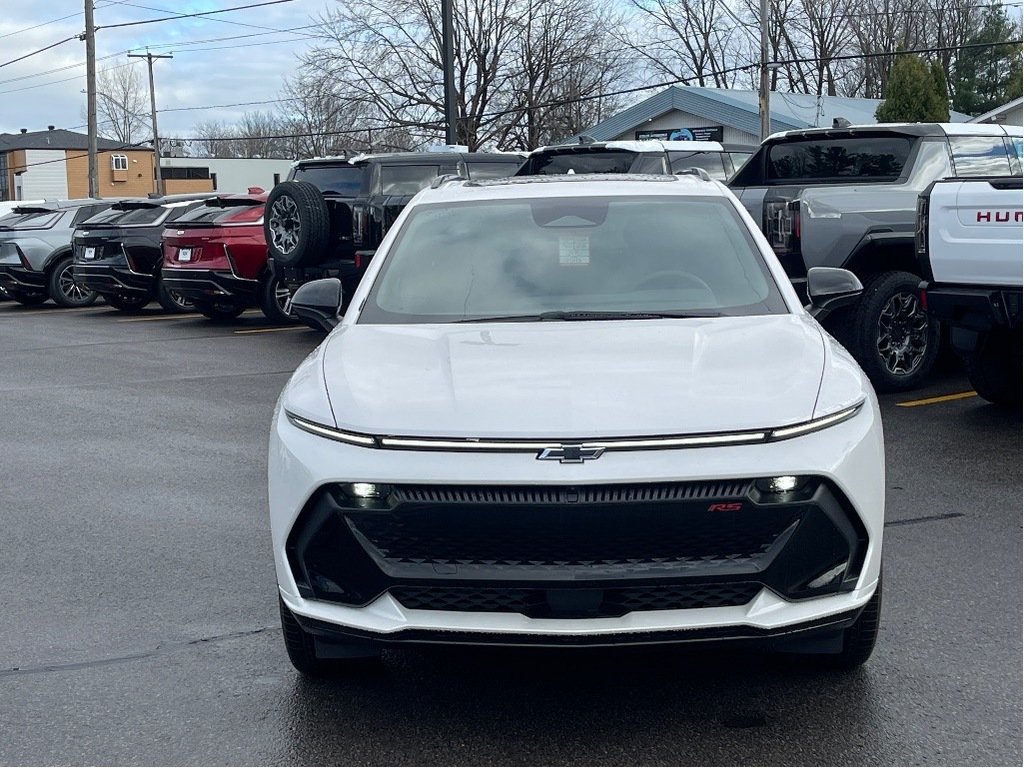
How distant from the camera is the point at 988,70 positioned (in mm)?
57875

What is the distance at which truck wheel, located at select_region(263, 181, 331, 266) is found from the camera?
43.0 feet

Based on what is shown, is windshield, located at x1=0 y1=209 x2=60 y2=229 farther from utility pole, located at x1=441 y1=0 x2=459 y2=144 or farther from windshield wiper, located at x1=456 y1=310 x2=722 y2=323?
windshield wiper, located at x1=456 y1=310 x2=722 y2=323

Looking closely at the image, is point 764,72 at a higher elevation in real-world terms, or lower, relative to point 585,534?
higher

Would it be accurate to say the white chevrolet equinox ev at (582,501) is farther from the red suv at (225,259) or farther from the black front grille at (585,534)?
the red suv at (225,259)

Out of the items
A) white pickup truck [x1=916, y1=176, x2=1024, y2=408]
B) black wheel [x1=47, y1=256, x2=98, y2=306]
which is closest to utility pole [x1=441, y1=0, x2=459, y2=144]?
black wheel [x1=47, y1=256, x2=98, y2=306]

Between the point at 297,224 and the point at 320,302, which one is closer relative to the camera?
the point at 320,302

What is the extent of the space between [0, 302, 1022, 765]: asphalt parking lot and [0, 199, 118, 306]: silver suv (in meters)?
14.9

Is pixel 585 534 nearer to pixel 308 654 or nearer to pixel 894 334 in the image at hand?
pixel 308 654

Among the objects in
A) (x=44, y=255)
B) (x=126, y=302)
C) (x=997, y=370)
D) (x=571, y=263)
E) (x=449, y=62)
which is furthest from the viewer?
(x=449, y=62)

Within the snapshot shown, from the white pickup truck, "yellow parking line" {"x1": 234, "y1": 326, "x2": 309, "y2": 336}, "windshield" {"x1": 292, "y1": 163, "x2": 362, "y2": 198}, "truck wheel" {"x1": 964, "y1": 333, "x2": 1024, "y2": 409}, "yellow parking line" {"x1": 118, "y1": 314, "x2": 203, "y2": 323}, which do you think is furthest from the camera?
"yellow parking line" {"x1": 118, "y1": 314, "x2": 203, "y2": 323}

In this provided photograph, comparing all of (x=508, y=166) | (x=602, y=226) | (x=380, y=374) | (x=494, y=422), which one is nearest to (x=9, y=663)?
(x=380, y=374)

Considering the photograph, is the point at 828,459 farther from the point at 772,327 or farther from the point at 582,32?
the point at 582,32

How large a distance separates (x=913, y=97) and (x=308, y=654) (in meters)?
36.0

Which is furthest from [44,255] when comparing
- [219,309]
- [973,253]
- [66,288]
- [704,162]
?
[973,253]
